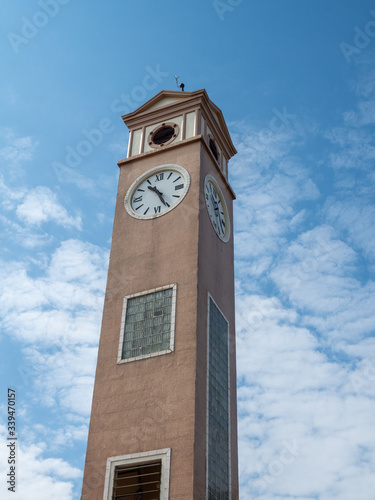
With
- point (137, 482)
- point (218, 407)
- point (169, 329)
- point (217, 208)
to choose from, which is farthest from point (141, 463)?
point (217, 208)

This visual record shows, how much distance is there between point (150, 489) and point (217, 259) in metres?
7.50

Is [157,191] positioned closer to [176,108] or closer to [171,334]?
[176,108]

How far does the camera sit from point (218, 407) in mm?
17766

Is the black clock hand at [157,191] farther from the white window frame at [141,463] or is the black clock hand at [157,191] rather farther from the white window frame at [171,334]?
the white window frame at [141,463]

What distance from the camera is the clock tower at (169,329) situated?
635 inches

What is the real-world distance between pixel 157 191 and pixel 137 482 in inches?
372

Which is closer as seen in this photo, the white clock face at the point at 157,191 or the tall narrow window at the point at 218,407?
the tall narrow window at the point at 218,407

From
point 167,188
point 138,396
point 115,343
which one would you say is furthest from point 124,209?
point 138,396

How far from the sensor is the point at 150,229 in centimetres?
2059

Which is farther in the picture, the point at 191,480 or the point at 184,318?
the point at 184,318

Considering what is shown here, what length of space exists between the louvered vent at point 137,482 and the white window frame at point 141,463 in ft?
0.41

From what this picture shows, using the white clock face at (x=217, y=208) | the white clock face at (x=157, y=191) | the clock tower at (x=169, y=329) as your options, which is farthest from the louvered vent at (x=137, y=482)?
the white clock face at (x=217, y=208)

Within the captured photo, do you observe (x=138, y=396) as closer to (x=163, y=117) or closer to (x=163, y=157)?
(x=163, y=157)

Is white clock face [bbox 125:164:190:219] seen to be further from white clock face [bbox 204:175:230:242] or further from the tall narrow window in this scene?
the tall narrow window
